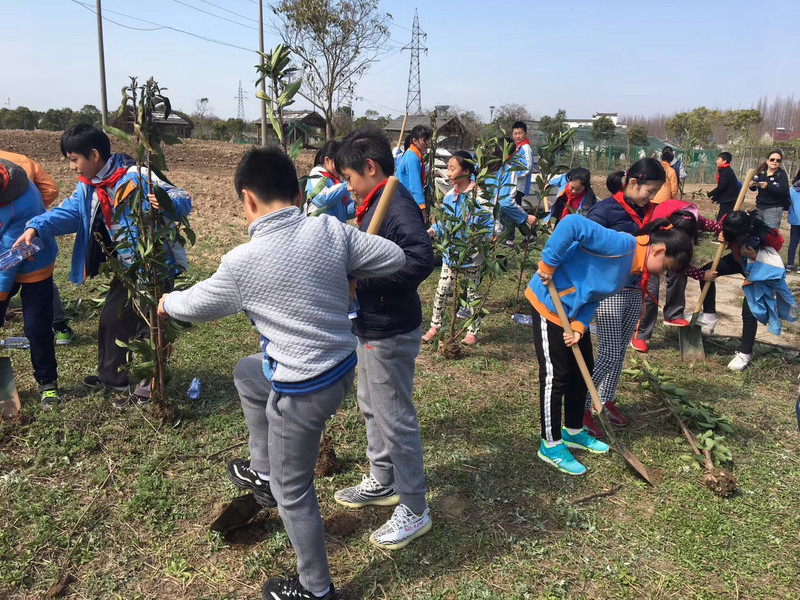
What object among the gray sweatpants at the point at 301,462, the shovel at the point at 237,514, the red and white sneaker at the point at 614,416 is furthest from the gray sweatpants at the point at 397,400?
the red and white sneaker at the point at 614,416

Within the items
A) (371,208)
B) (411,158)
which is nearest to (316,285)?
(371,208)

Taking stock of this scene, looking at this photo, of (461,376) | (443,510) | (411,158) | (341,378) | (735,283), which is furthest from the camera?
(735,283)

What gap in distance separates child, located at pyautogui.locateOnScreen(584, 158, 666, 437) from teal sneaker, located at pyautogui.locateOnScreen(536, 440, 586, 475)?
0.47 m

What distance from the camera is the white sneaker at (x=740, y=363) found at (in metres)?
4.97

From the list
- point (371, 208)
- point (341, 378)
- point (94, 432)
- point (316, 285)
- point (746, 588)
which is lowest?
point (746, 588)

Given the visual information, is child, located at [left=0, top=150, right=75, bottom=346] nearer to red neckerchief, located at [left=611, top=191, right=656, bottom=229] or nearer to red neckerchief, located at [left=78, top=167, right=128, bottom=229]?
red neckerchief, located at [left=78, top=167, right=128, bottom=229]

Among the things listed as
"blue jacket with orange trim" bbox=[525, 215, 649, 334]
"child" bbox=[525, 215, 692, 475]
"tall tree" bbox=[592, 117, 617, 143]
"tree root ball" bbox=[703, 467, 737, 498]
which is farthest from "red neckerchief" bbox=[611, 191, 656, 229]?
"tall tree" bbox=[592, 117, 617, 143]

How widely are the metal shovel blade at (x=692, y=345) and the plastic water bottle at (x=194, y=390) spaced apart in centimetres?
424

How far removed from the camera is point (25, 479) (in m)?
2.96

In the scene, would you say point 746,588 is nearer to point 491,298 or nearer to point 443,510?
point 443,510

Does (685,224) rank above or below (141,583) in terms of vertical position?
above

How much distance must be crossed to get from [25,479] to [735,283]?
8.82 meters

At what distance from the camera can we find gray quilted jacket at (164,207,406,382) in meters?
1.82

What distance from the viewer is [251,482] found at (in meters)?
2.70
